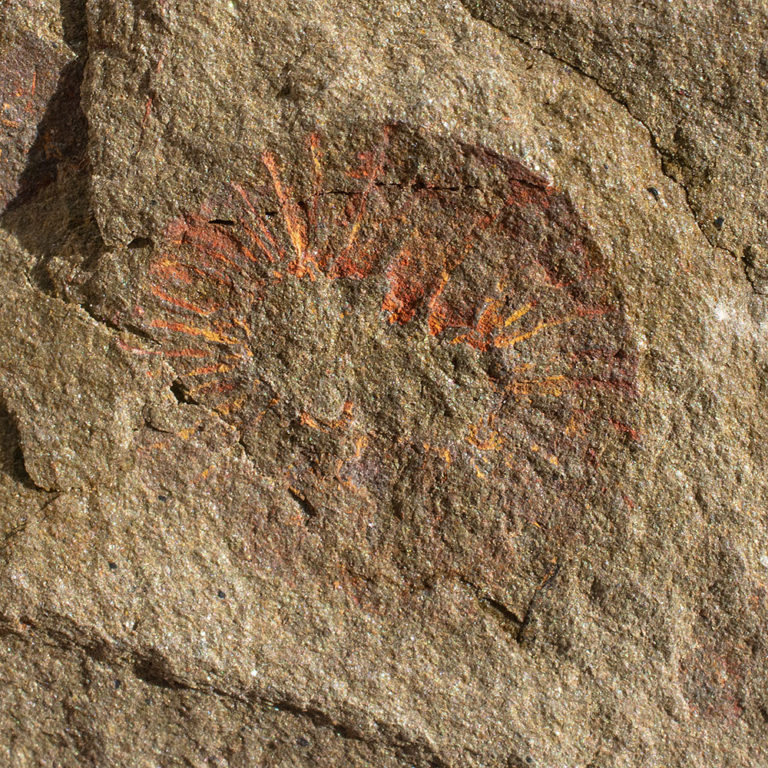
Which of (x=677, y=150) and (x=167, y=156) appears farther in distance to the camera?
(x=677, y=150)

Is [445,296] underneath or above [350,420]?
above

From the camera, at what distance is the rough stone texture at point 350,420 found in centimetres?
183

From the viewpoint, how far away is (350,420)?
186 centimetres

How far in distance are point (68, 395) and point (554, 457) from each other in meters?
1.02

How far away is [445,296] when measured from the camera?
6.10 ft

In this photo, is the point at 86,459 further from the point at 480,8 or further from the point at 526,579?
the point at 480,8

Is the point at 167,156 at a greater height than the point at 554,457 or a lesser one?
greater

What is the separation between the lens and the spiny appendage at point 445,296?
6.05ft

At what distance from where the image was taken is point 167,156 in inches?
72.2

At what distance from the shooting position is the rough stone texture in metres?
1.83

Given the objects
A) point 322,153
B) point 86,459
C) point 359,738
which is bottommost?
point 359,738

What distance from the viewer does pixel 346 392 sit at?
1853 mm

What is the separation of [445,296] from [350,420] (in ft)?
1.07

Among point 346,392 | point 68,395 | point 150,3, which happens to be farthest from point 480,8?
point 68,395
